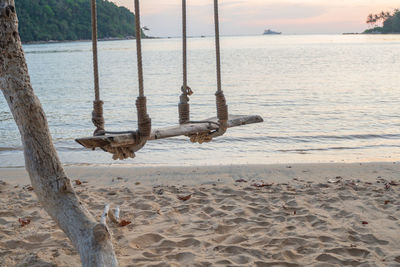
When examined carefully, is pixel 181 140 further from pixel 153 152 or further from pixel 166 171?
pixel 166 171

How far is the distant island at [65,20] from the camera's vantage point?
7706 centimetres

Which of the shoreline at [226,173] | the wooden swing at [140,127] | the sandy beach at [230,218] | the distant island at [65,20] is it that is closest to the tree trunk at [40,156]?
the wooden swing at [140,127]

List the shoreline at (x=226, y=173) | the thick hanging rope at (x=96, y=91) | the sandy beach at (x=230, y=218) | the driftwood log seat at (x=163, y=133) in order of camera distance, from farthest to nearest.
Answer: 1. the shoreline at (x=226, y=173)
2. the sandy beach at (x=230, y=218)
3. the thick hanging rope at (x=96, y=91)
4. the driftwood log seat at (x=163, y=133)

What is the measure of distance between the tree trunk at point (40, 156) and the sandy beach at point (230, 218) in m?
0.87

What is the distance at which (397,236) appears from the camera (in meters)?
3.72

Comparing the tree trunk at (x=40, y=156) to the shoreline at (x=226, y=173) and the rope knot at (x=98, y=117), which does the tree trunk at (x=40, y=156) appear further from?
the shoreline at (x=226, y=173)

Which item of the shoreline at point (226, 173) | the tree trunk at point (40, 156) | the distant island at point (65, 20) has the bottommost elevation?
the shoreline at point (226, 173)

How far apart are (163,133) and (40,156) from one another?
0.75m

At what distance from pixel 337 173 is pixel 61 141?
20.6ft

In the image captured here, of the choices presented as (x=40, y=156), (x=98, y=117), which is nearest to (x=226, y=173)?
(x=98, y=117)

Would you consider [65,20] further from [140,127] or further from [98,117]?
[140,127]

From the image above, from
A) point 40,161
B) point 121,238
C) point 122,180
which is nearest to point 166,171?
point 122,180

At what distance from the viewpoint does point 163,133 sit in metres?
2.77

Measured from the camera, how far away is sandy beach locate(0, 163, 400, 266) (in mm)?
3383
